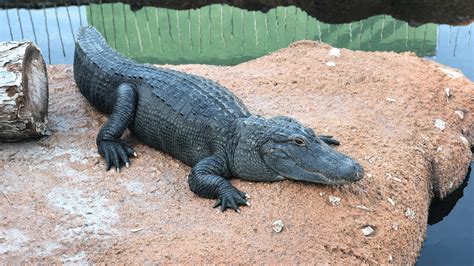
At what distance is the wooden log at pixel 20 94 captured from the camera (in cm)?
467

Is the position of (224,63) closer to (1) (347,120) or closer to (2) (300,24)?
(2) (300,24)

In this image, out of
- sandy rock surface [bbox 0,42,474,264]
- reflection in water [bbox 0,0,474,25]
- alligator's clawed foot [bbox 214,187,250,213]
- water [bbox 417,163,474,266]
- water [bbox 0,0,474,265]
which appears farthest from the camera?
reflection in water [bbox 0,0,474,25]

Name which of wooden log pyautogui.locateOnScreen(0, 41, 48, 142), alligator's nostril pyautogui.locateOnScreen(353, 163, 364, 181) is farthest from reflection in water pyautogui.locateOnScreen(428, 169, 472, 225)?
wooden log pyautogui.locateOnScreen(0, 41, 48, 142)

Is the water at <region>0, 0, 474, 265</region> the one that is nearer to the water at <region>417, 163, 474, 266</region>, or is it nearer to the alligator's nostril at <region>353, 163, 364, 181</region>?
the water at <region>417, 163, 474, 266</region>

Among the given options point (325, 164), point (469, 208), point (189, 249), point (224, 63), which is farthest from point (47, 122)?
point (469, 208)

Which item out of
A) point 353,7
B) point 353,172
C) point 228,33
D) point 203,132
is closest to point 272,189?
point 353,172

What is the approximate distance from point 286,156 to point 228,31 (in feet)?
16.0

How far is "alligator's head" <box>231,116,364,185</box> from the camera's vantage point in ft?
13.0

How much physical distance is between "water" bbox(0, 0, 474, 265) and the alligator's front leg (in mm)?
3576

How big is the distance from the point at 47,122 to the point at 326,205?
8.68 ft

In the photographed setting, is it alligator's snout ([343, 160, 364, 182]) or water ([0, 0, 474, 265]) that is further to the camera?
water ([0, 0, 474, 265])

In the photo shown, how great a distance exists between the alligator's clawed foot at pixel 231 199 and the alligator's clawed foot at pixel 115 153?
3.22ft

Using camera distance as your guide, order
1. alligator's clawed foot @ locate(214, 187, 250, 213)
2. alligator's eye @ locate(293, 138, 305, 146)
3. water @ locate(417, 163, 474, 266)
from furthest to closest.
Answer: water @ locate(417, 163, 474, 266)
alligator's eye @ locate(293, 138, 305, 146)
alligator's clawed foot @ locate(214, 187, 250, 213)

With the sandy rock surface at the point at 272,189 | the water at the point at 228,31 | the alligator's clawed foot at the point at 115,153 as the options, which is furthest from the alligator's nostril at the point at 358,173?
the water at the point at 228,31
